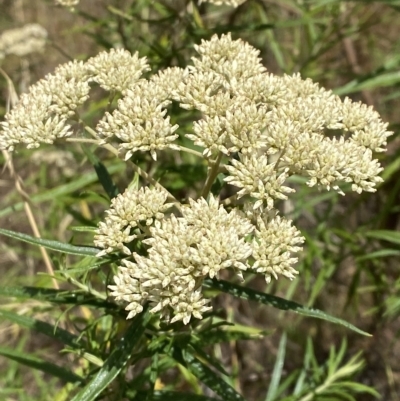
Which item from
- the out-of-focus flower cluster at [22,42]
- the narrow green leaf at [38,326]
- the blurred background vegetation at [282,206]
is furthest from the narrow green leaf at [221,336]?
the out-of-focus flower cluster at [22,42]

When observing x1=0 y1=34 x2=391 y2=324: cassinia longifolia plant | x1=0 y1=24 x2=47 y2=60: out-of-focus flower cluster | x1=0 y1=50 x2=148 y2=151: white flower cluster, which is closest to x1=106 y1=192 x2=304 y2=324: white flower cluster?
x1=0 y1=34 x2=391 y2=324: cassinia longifolia plant

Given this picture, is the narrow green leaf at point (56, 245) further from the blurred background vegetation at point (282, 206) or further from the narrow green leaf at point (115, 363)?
the narrow green leaf at point (115, 363)

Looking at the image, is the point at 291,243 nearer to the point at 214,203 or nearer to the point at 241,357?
the point at 214,203

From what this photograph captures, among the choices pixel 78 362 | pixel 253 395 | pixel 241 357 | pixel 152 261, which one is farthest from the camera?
pixel 253 395

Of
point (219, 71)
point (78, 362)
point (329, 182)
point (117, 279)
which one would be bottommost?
point (78, 362)

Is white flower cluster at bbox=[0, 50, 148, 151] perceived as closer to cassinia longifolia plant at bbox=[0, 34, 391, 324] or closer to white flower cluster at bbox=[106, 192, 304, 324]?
cassinia longifolia plant at bbox=[0, 34, 391, 324]

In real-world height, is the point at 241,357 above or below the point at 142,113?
below

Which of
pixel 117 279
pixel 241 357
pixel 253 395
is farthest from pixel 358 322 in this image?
pixel 117 279
